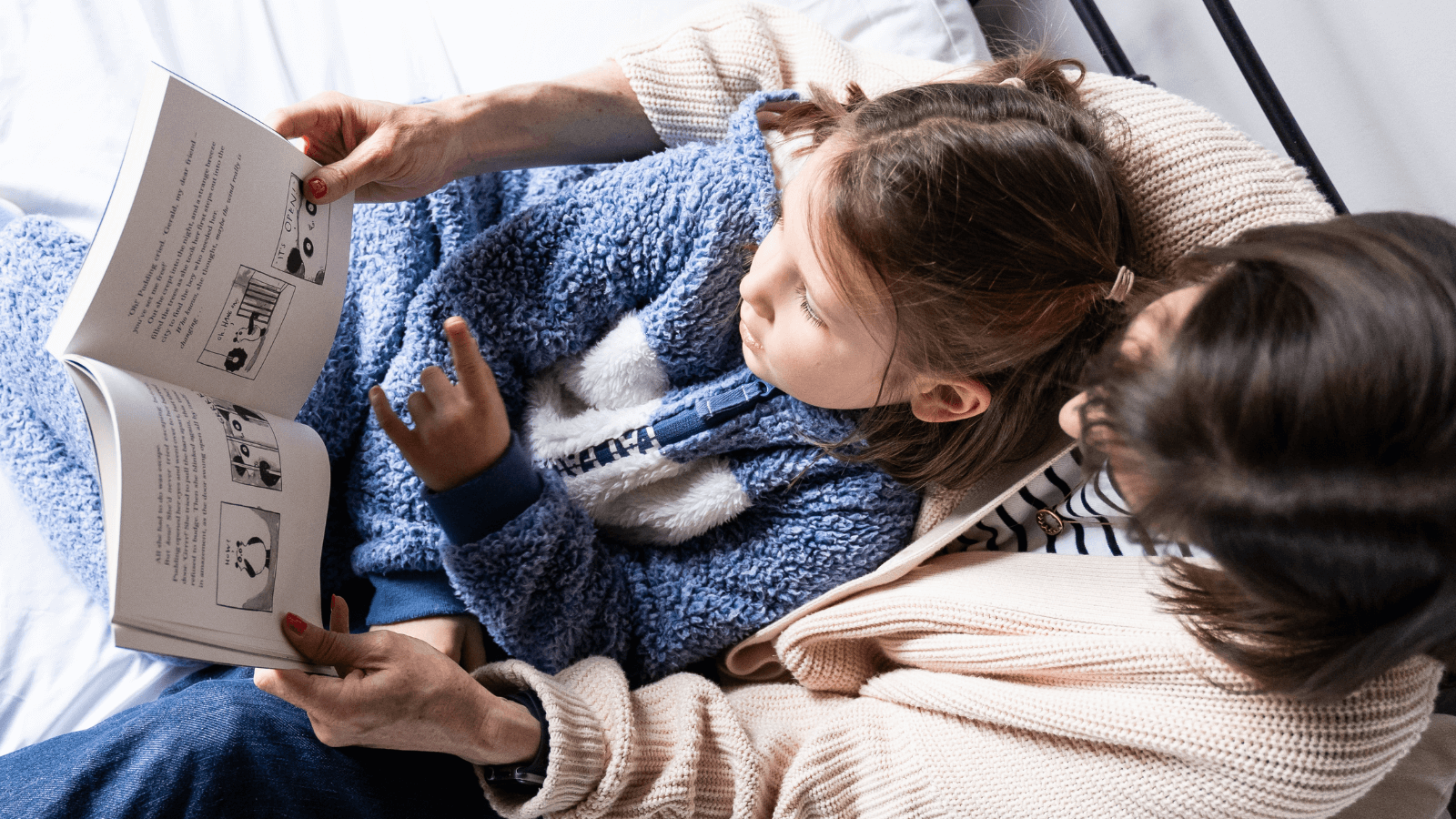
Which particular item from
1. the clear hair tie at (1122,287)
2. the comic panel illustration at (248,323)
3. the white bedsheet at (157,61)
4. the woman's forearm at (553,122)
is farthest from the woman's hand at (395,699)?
the clear hair tie at (1122,287)

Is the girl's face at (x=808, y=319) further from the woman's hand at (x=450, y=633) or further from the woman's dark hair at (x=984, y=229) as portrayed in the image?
the woman's hand at (x=450, y=633)

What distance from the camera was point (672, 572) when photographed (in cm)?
97

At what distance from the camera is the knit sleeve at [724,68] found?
0.96 m

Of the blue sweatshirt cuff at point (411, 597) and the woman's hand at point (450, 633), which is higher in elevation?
the blue sweatshirt cuff at point (411, 597)

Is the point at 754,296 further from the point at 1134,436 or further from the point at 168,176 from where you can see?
the point at 168,176

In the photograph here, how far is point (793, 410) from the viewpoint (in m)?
0.88

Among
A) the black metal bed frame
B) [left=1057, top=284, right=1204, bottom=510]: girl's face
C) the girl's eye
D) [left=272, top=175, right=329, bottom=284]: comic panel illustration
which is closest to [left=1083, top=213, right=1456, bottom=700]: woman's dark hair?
[left=1057, top=284, right=1204, bottom=510]: girl's face

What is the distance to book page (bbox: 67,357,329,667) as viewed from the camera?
0.53 metres

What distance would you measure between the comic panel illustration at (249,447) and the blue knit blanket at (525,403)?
0.21m

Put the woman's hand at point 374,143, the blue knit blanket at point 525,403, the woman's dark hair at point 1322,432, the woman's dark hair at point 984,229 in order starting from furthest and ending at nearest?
the blue knit blanket at point 525,403 → the woman's hand at point 374,143 → the woman's dark hair at point 984,229 → the woman's dark hair at point 1322,432

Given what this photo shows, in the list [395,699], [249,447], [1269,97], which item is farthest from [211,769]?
[1269,97]

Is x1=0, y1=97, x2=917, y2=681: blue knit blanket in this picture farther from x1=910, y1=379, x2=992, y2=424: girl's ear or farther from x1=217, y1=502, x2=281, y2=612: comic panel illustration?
x1=217, y1=502, x2=281, y2=612: comic panel illustration

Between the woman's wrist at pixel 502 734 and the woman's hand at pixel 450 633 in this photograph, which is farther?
the woman's hand at pixel 450 633

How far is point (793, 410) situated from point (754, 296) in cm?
17
